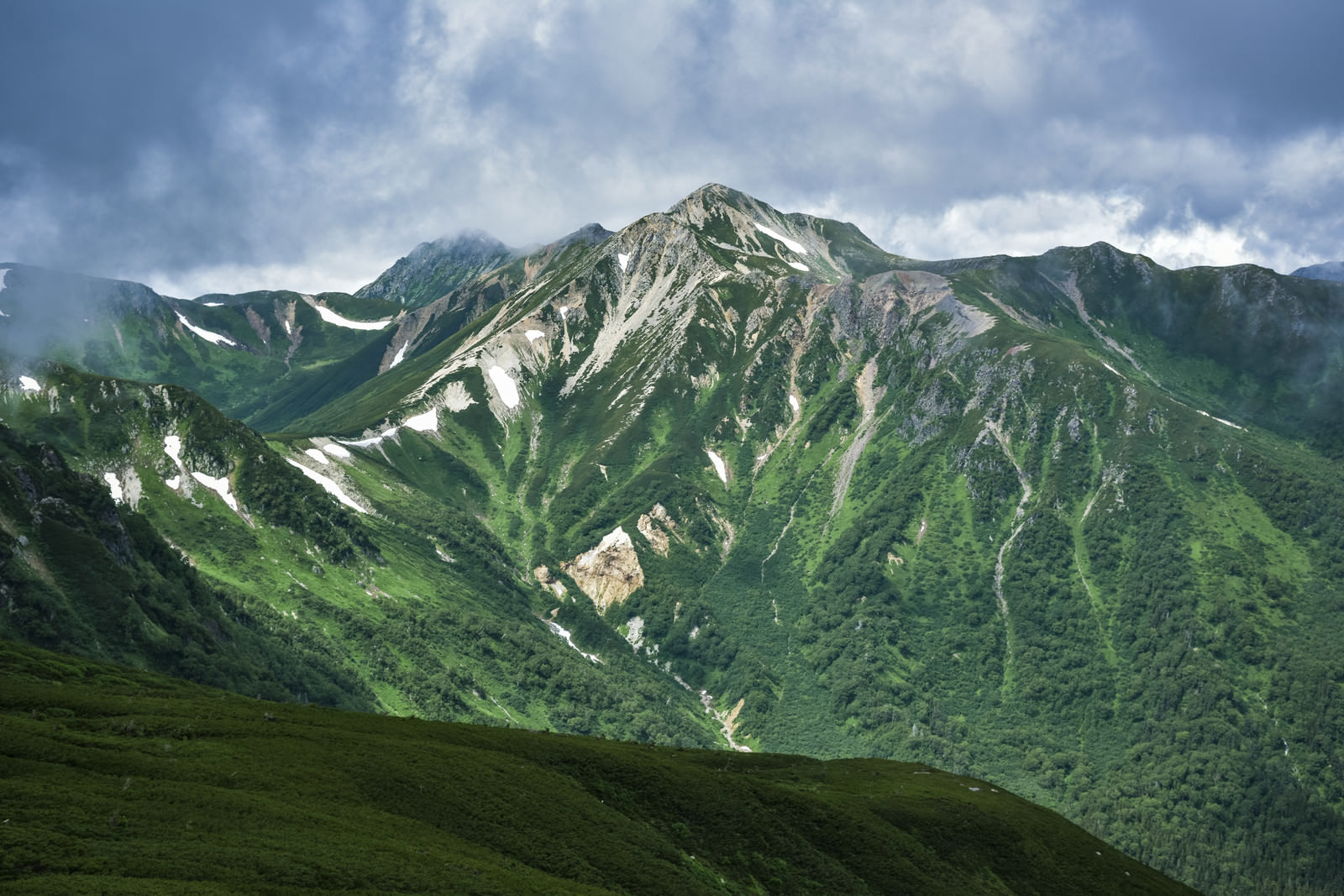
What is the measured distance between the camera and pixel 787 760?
180m

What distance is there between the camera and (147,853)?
74.9 metres

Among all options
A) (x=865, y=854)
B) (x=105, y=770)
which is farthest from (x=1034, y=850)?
(x=105, y=770)

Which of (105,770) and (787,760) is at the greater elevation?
(787,760)

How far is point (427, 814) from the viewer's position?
10269 cm

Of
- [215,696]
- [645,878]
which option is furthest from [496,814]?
[215,696]

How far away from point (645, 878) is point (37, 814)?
5679 centimetres

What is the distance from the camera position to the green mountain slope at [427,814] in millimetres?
78062

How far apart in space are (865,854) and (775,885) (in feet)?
56.9

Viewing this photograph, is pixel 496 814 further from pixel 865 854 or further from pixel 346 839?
pixel 865 854

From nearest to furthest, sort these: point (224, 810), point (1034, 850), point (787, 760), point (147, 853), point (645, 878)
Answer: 1. point (147, 853)
2. point (224, 810)
3. point (645, 878)
4. point (1034, 850)
5. point (787, 760)

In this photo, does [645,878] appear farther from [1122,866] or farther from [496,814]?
[1122,866]

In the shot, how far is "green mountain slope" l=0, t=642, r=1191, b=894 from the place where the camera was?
7806 centimetres

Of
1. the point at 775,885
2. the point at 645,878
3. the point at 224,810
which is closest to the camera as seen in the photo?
the point at 224,810

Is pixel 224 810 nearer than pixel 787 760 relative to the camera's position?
Yes
